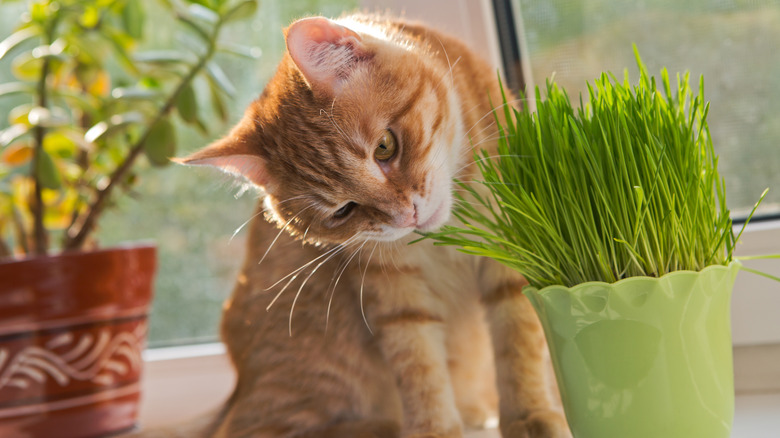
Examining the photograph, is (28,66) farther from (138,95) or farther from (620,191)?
(620,191)

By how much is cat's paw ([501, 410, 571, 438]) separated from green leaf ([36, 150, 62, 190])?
86 centimetres

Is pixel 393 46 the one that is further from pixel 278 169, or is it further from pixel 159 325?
pixel 159 325

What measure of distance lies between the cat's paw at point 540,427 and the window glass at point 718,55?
47cm

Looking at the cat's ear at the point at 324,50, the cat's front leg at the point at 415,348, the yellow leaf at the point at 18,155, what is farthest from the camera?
the yellow leaf at the point at 18,155

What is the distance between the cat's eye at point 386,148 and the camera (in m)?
0.88

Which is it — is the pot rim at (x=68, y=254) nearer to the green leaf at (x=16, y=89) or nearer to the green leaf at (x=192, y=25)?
the green leaf at (x=16, y=89)

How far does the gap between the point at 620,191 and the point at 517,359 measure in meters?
0.39

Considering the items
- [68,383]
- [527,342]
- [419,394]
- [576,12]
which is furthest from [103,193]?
[576,12]

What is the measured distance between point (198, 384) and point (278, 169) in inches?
30.3

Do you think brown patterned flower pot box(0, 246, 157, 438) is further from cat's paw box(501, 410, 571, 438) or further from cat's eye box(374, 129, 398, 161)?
cat's paw box(501, 410, 571, 438)

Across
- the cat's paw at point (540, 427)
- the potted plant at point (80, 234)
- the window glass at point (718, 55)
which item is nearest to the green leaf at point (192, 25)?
the potted plant at point (80, 234)

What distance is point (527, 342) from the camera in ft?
3.07

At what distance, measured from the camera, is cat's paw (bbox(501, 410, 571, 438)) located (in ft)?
2.79

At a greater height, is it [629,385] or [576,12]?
[576,12]
